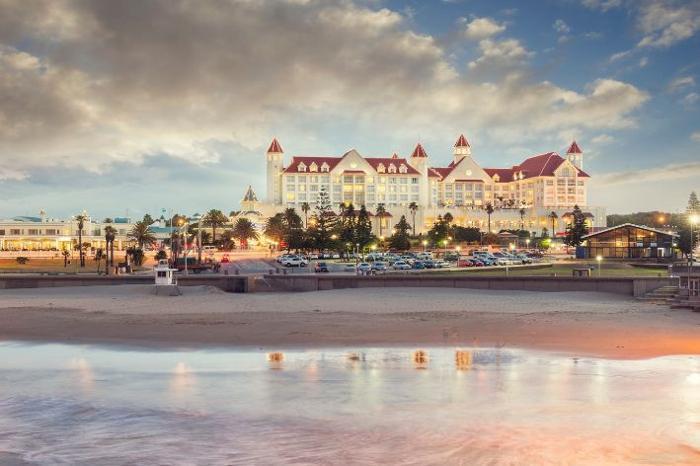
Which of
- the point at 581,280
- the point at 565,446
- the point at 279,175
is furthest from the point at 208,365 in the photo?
the point at 279,175

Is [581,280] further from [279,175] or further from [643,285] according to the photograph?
[279,175]

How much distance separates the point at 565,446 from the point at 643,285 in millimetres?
30029

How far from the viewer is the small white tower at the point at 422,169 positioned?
181125 mm

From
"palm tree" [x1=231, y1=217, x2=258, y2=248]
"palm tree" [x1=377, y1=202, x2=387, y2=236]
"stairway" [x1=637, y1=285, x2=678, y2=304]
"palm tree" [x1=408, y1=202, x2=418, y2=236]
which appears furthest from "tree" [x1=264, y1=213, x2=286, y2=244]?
"stairway" [x1=637, y1=285, x2=678, y2=304]

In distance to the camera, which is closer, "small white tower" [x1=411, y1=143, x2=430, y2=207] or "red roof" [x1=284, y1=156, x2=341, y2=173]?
"red roof" [x1=284, y1=156, x2=341, y2=173]

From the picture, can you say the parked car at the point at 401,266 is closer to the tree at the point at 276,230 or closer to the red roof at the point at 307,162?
the tree at the point at 276,230

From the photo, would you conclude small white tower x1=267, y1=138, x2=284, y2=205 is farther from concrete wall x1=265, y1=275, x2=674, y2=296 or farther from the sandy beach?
the sandy beach

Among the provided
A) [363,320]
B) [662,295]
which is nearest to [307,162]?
[662,295]

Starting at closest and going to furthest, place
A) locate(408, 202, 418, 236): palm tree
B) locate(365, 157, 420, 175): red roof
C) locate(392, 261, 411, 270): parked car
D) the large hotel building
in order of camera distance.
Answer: locate(392, 261, 411, 270): parked car
locate(408, 202, 418, 236): palm tree
the large hotel building
locate(365, 157, 420, 175): red roof

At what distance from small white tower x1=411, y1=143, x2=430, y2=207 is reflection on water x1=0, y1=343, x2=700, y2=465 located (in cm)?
16160

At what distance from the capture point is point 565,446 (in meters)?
11.4

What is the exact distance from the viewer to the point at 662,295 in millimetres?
35406

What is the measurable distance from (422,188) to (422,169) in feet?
28.0

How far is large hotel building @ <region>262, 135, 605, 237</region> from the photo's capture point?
17300 cm
